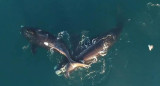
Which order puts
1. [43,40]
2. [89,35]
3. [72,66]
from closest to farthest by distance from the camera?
[72,66]
[43,40]
[89,35]

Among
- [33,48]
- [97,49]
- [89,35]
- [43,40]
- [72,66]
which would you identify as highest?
[43,40]

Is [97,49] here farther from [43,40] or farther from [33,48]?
[33,48]

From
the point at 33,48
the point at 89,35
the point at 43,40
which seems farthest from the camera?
the point at 89,35

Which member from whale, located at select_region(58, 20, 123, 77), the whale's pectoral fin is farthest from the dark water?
whale, located at select_region(58, 20, 123, 77)

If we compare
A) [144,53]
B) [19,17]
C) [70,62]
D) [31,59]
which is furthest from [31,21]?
[144,53]

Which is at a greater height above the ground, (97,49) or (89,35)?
(89,35)

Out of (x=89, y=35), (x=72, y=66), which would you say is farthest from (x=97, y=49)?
(x=72, y=66)
